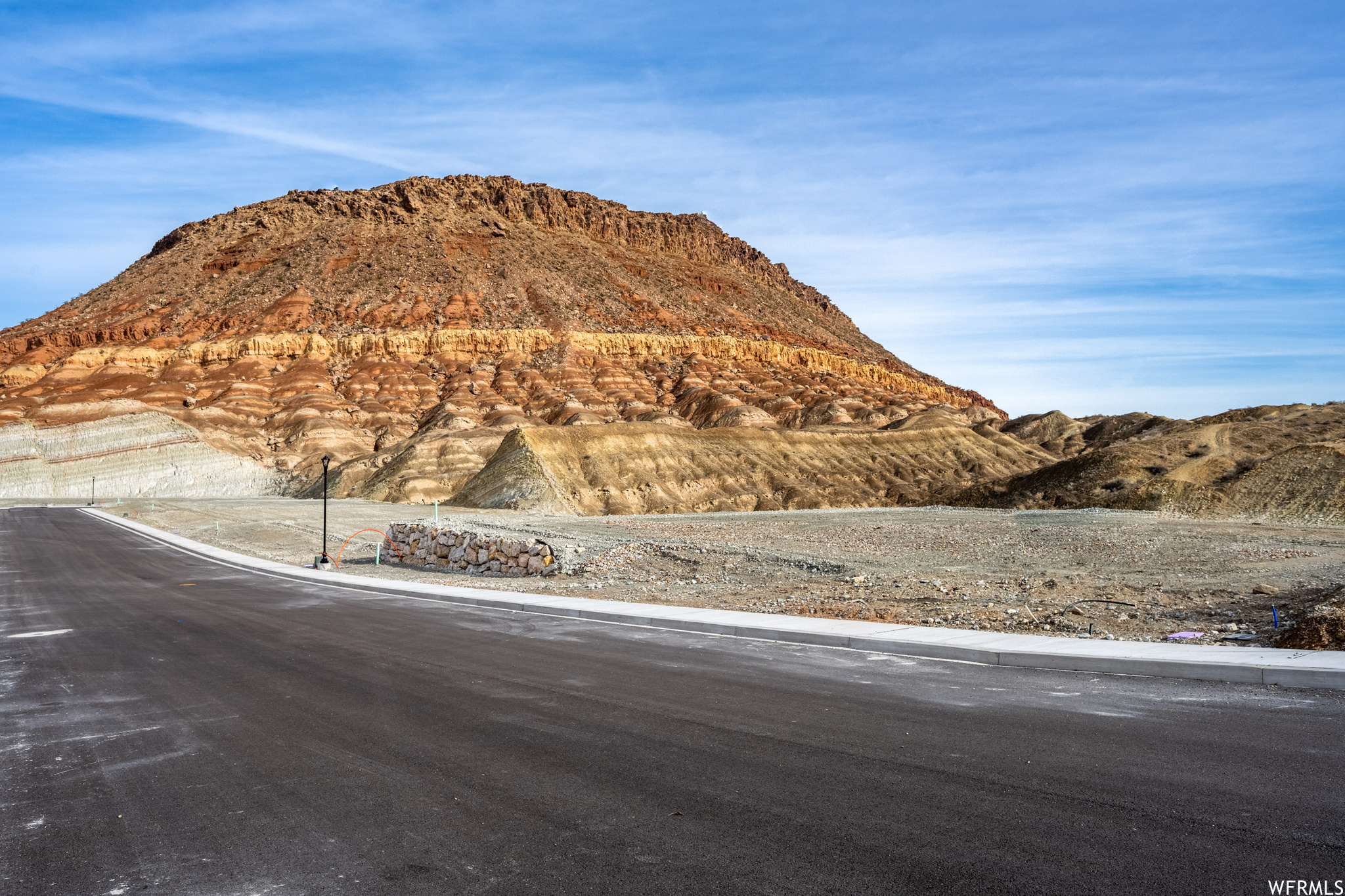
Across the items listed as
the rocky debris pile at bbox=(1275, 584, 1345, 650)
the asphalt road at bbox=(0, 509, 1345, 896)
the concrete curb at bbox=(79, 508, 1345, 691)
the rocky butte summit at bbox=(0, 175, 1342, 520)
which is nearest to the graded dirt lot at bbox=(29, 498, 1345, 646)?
the rocky debris pile at bbox=(1275, 584, 1345, 650)

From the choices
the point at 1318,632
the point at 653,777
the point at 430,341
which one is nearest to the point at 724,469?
the point at 1318,632

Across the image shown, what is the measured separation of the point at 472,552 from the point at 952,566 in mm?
11826

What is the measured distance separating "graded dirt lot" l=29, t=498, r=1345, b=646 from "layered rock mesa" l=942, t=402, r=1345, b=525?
4.03 metres

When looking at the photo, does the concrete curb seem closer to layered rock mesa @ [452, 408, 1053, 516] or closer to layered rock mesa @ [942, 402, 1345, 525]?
layered rock mesa @ [942, 402, 1345, 525]

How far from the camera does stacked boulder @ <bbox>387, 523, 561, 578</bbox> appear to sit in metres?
20.0

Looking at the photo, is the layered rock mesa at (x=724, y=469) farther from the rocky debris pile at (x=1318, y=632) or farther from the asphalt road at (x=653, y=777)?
the rocky debris pile at (x=1318, y=632)

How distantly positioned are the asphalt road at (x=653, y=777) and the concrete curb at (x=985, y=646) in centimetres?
36

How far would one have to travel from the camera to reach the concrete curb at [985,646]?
316 inches

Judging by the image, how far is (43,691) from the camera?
28.7 feet

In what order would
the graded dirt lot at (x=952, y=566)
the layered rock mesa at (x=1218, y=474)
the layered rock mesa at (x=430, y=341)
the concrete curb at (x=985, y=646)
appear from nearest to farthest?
the concrete curb at (x=985, y=646)
the graded dirt lot at (x=952, y=566)
the layered rock mesa at (x=1218, y=474)
the layered rock mesa at (x=430, y=341)

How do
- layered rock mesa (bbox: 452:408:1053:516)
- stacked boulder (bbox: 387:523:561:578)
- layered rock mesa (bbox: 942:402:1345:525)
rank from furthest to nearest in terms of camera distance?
1. layered rock mesa (bbox: 452:408:1053:516)
2. layered rock mesa (bbox: 942:402:1345:525)
3. stacked boulder (bbox: 387:523:561:578)

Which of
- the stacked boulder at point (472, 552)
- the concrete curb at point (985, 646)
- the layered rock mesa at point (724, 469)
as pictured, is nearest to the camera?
the concrete curb at point (985, 646)

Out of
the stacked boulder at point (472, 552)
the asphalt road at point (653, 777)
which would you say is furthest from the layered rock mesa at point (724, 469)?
the asphalt road at point (653, 777)

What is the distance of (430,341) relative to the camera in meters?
110
